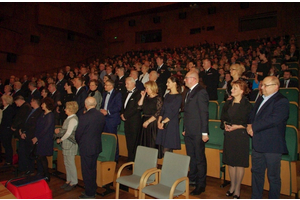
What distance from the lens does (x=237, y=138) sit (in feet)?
7.63

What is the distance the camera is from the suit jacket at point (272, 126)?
204cm

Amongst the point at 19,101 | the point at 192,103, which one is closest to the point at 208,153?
the point at 192,103

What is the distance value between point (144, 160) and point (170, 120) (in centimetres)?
57

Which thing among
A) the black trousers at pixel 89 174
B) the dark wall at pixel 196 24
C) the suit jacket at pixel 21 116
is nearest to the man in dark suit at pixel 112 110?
the black trousers at pixel 89 174

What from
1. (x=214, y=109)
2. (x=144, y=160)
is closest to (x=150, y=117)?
(x=144, y=160)

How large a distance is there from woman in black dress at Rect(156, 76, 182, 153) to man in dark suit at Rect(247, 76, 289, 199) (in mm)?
811

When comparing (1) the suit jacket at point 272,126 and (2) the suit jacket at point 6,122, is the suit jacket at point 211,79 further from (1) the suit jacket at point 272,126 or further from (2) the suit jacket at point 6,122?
(2) the suit jacket at point 6,122

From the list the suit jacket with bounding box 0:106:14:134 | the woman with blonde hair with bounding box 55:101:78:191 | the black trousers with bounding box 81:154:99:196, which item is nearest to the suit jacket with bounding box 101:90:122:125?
the woman with blonde hair with bounding box 55:101:78:191

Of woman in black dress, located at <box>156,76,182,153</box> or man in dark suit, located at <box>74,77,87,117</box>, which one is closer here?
woman in black dress, located at <box>156,76,182,153</box>

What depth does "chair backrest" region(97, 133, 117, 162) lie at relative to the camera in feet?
9.63

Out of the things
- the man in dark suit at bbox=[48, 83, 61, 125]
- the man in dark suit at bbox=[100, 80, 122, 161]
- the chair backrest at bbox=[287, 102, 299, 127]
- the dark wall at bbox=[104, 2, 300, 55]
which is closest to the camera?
the chair backrest at bbox=[287, 102, 299, 127]

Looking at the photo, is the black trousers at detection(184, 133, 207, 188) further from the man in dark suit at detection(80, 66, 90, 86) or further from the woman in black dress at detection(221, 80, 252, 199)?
the man in dark suit at detection(80, 66, 90, 86)

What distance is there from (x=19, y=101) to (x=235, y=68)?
3.68 m

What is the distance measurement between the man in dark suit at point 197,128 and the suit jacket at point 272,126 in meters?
0.51
